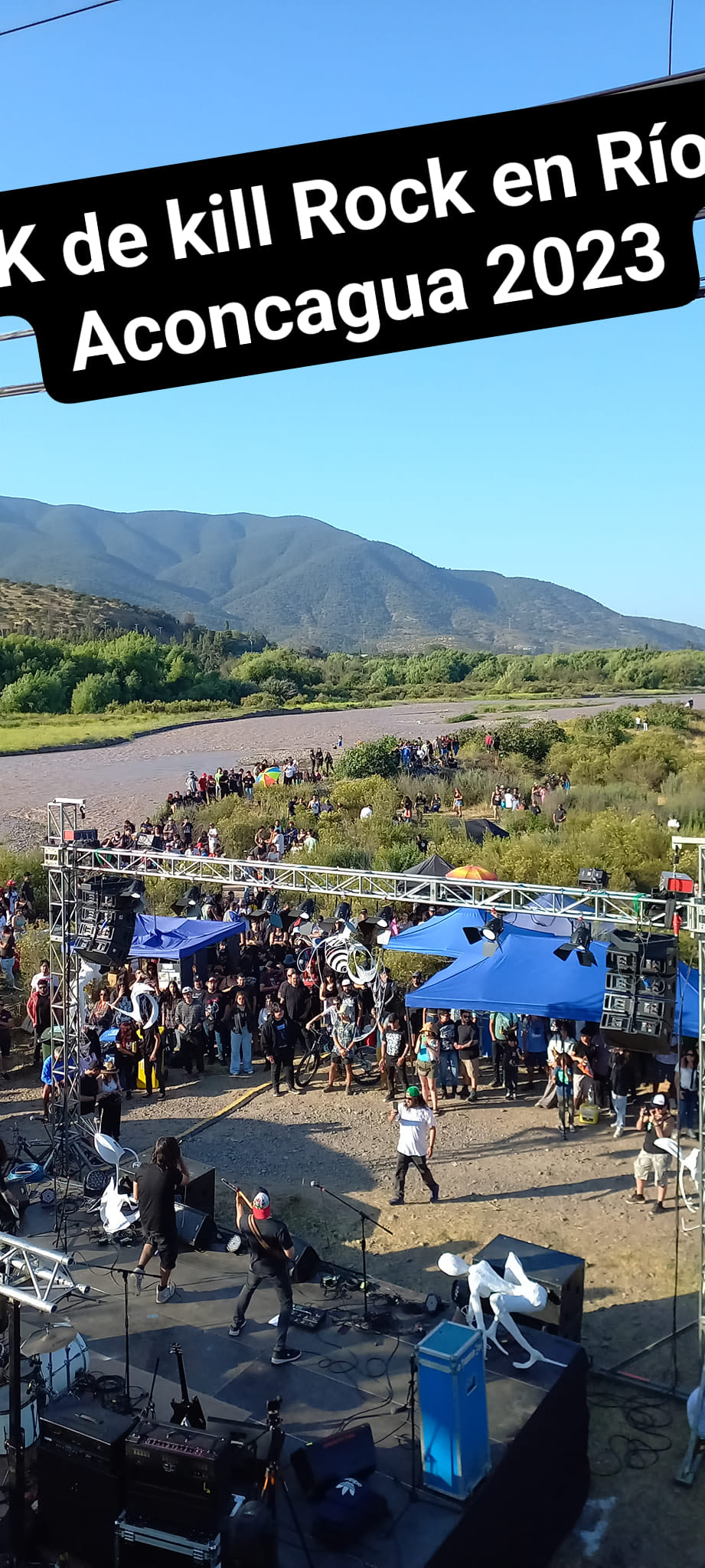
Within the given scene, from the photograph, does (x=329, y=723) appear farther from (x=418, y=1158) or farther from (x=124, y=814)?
(x=418, y=1158)

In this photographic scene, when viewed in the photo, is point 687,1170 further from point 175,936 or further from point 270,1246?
point 175,936

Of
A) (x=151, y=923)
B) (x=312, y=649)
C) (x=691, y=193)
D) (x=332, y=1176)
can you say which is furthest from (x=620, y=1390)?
(x=312, y=649)

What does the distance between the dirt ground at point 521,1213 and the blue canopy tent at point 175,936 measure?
1747 mm

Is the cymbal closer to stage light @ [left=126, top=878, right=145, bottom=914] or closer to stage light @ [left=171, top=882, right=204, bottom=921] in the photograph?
stage light @ [left=126, top=878, right=145, bottom=914]

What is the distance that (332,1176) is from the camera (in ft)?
36.7

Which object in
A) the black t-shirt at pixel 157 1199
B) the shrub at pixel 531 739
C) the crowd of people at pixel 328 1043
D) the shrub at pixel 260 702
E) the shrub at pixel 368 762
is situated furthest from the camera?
the shrub at pixel 260 702

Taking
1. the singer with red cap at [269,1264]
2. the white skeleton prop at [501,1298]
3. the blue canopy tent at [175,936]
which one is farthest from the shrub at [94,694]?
the white skeleton prop at [501,1298]

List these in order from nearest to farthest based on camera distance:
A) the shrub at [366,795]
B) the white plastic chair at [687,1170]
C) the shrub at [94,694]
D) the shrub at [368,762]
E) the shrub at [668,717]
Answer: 1. the white plastic chair at [687,1170]
2. the shrub at [366,795]
3. the shrub at [368,762]
4. the shrub at [668,717]
5. the shrub at [94,694]

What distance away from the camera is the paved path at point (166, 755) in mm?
35500

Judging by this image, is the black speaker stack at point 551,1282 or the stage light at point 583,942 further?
the stage light at point 583,942

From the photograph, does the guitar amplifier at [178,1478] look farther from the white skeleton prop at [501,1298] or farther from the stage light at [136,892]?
the stage light at [136,892]

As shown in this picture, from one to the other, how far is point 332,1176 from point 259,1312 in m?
3.38

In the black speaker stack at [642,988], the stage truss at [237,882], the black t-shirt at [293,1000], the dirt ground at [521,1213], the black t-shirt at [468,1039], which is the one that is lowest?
the dirt ground at [521,1213]

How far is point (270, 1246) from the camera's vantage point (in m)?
7.39
